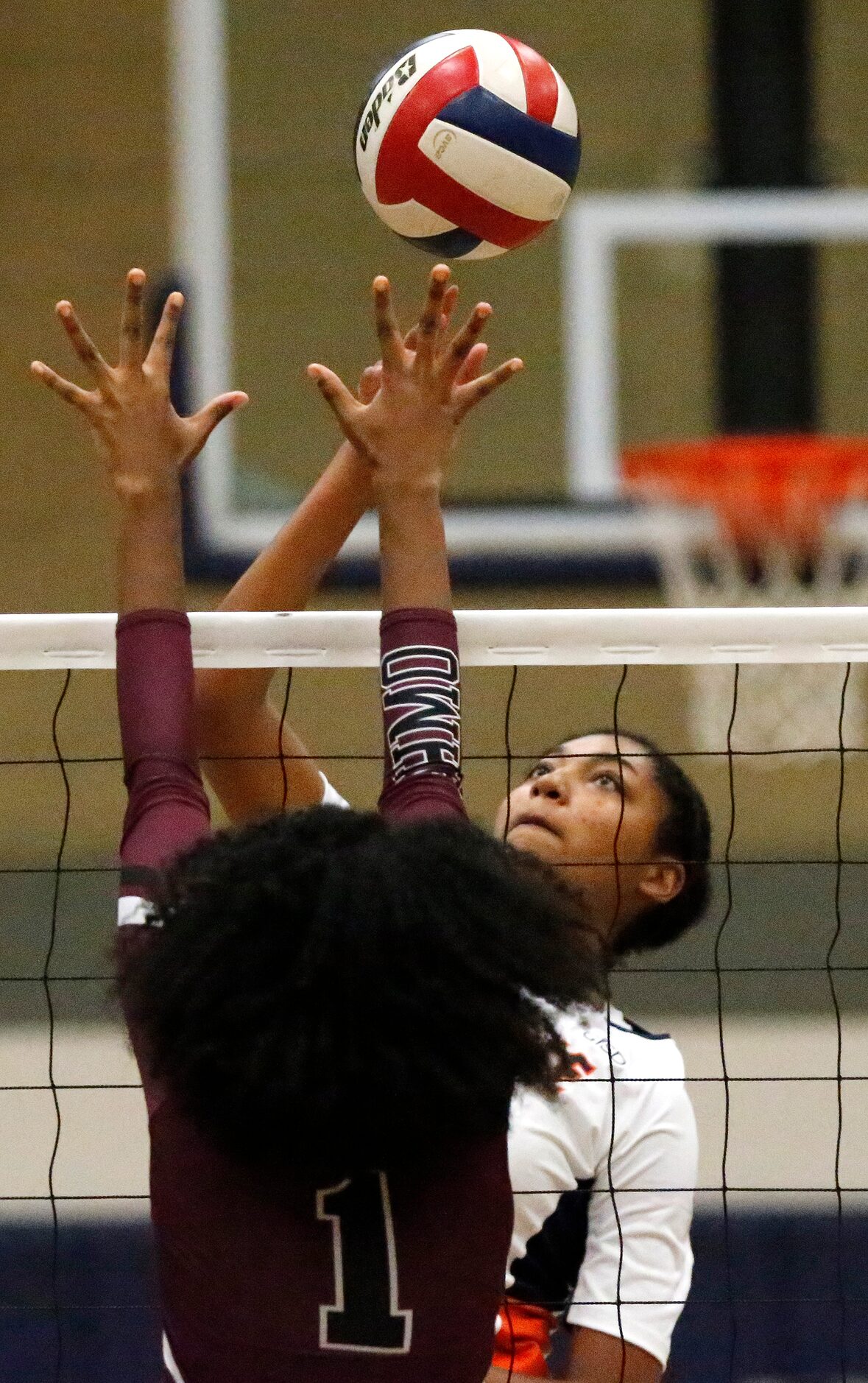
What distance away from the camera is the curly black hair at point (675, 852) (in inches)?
90.7

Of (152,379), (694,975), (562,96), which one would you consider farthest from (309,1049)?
(694,975)

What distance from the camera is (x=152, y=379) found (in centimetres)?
179

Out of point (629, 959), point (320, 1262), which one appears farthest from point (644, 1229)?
point (629, 959)

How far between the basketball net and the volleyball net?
0.04 metres

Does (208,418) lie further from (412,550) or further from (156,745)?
(156,745)

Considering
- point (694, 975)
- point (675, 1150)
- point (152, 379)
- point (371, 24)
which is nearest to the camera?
point (152, 379)

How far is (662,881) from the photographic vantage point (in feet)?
7.61

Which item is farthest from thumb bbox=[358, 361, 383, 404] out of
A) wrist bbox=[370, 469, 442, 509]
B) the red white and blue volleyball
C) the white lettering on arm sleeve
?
the white lettering on arm sleeve

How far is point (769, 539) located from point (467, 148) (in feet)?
11.5

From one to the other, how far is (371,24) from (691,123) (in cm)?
119

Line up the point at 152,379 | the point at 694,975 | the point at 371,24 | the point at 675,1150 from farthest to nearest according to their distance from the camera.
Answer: the point at 371,24, the point at 694,975, the point at 675,1150, the point at 152,379

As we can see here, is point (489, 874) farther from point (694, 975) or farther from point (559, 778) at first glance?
point (694, 975)

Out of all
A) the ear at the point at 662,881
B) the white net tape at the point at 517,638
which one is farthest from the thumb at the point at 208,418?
the ear at the point at 662,881

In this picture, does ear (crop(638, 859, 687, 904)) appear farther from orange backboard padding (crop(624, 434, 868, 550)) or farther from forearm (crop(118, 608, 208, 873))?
orange backboard padding (crop(624, 434, 868, 550))
